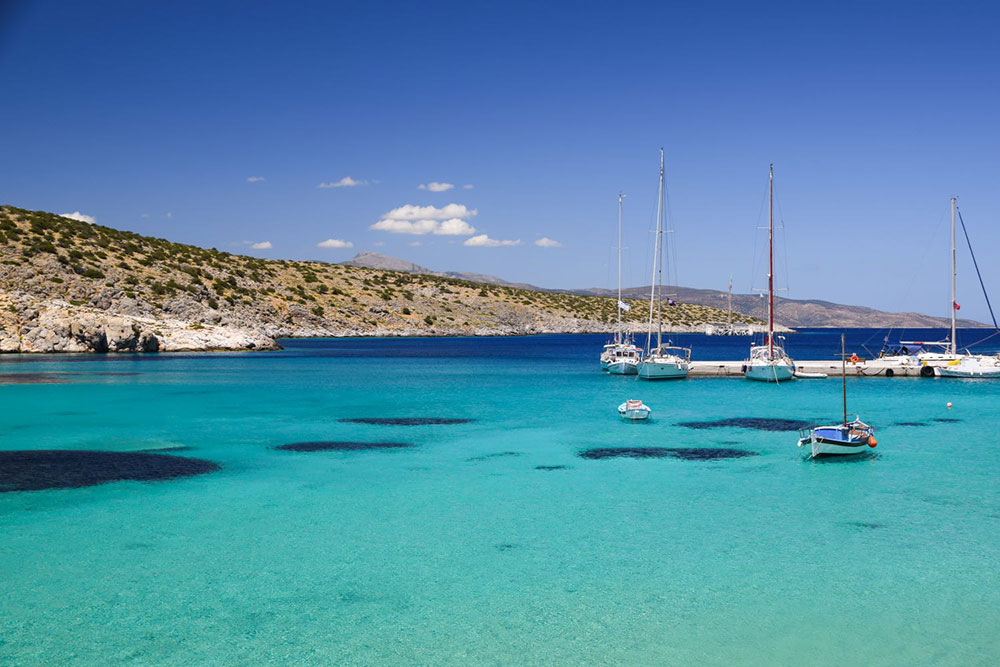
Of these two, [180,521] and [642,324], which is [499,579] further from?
[642,324]

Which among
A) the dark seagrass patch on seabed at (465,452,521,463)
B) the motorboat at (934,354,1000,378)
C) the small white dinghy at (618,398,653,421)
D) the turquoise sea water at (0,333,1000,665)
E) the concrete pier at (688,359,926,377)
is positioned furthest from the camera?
the concrete pier at (688,359,926,377)

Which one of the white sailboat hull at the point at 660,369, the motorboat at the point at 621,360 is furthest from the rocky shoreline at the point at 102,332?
the white sailboat hull at the point at 660,369

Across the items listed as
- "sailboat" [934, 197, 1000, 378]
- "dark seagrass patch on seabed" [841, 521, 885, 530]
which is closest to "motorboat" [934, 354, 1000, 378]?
"sailboat" [934, 197, 1000, 378]

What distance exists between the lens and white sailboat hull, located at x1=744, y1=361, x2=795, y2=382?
58.2 meters

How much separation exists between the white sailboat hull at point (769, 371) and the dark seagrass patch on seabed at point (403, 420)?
98.4ft

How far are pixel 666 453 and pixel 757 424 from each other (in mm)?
9542

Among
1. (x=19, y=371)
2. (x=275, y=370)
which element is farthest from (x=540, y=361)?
(x=19, y=371)

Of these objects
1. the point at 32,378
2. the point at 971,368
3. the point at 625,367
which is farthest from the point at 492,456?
the point at 971,368

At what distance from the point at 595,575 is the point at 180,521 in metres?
9.59

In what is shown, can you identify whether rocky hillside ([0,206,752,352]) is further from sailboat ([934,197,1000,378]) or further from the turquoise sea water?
sailboat ([934,197,1000,378])

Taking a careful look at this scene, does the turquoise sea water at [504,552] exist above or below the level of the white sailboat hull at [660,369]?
below

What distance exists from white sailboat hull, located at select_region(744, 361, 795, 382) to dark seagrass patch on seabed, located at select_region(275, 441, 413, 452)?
36.9 meters

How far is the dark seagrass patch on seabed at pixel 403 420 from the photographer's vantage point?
35.4 meters

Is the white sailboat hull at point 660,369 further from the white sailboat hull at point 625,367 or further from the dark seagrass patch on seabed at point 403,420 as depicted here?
the dark seagrass patch on seabed at point 403,420
